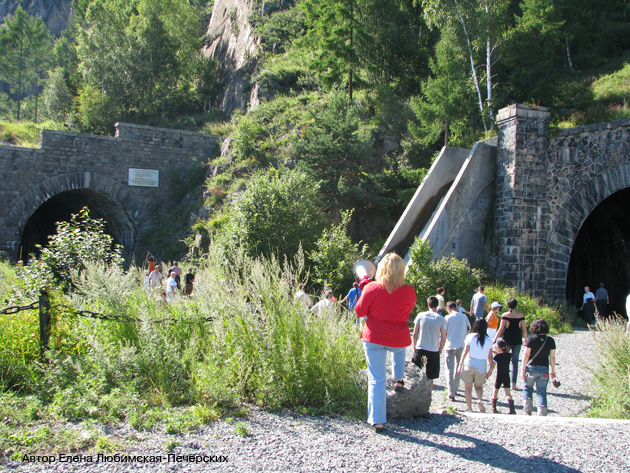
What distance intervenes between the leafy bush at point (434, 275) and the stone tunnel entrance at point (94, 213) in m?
16.1

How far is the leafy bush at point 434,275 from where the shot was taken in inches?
528

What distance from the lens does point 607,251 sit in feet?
61.0

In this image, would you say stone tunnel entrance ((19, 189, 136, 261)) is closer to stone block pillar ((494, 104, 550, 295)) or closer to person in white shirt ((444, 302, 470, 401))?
stone block pillar ((494, 104, 550, 295))

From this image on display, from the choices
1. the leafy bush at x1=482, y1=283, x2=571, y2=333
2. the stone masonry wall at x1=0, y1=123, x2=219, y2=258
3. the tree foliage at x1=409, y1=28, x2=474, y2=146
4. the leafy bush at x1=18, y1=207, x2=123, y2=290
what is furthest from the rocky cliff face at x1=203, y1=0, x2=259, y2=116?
the leafy bush at x1=18, y1=207, x2=123, y2=290

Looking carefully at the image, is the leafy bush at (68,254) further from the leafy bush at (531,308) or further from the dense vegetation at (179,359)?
the leafy bush at (531,308)

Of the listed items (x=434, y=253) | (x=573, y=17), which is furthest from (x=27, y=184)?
(x=573, y=17)

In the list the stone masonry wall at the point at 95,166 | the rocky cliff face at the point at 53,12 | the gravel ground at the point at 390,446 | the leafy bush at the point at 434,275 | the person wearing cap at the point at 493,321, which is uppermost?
the rocky cliff face at the point at 53,12

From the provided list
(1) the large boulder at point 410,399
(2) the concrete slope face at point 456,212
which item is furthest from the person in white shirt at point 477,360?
(2) the concrete slope face at point 456,212

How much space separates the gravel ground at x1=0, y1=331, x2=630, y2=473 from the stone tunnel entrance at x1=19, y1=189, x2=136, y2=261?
20.9m

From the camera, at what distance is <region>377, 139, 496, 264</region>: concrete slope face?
15016 mm

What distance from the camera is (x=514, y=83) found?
2300 centimetres

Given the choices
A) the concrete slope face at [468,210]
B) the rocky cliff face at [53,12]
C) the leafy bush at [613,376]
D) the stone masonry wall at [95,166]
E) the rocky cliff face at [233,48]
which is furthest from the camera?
the rocky cliff face at [53,12]

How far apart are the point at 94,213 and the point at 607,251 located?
24560mm

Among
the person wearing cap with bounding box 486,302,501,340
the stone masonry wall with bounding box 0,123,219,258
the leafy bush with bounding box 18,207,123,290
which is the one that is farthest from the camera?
the stone masonry wall with bounding box 0,123,219,258
